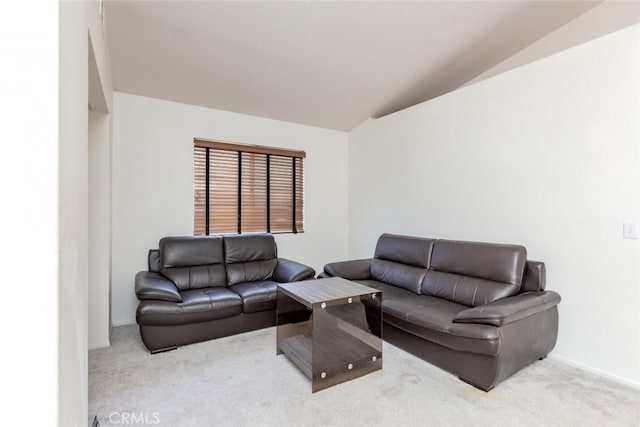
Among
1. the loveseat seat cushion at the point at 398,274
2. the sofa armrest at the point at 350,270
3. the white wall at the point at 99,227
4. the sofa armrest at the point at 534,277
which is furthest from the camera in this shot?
the sofa armrest at the point at 350,270

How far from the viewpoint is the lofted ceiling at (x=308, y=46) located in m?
2.61

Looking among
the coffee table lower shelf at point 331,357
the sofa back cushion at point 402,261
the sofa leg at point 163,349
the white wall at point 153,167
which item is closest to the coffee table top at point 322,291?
the coffee table lower shelf at point 331,357

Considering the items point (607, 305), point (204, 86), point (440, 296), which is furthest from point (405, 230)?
point (204, 86)

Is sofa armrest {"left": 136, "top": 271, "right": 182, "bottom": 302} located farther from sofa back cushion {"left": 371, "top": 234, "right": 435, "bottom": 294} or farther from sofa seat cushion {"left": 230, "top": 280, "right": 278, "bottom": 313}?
sofa back cushion {"left": 371, "top": 234, "right": 435, "bottom": 294}

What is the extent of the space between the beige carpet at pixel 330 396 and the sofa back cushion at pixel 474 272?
656mm

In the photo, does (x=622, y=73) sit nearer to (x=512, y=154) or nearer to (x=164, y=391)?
(x=512, y=154)

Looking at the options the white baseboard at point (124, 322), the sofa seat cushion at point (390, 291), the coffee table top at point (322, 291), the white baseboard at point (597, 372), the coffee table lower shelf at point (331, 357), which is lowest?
the white baseboard at point (597, 372)

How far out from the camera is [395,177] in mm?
4324

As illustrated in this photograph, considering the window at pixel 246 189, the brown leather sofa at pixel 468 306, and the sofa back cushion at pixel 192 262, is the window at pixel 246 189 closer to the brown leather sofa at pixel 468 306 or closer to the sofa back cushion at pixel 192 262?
the sofa back cushion at pixel 192 262

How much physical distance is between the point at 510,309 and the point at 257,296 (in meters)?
2.23

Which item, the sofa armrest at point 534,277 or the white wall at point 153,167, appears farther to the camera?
the white wall at point 153,167

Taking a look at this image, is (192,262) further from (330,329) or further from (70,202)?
(70,202)

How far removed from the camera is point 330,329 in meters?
2.59

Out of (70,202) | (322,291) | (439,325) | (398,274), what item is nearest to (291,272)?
(322,291)
